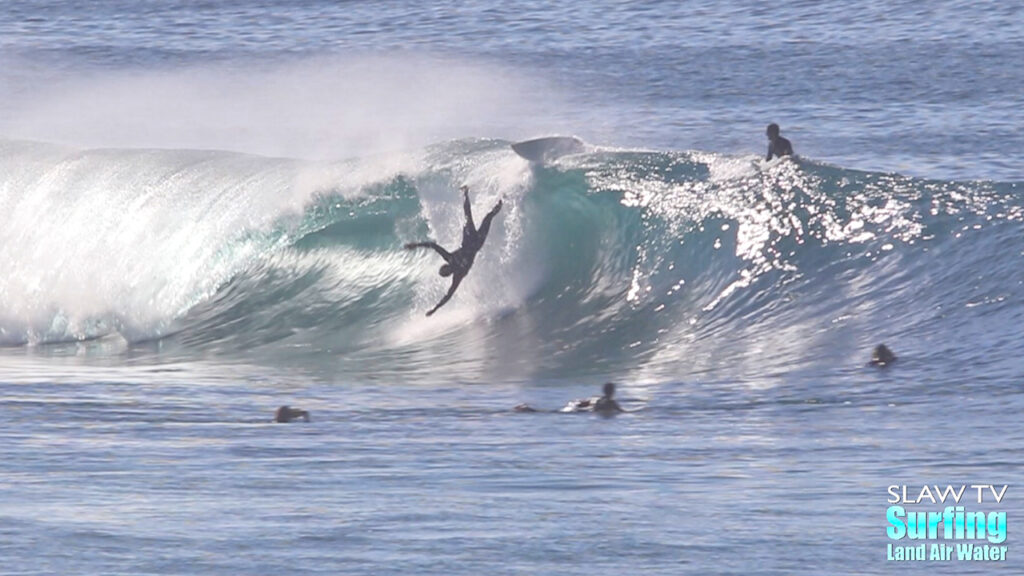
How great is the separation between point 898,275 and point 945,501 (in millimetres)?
6925

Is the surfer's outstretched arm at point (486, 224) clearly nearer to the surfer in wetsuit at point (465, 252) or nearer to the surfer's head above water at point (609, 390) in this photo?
the surfer in wetsuit at point (465, 252)

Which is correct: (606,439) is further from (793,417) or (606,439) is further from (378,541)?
(378,541)

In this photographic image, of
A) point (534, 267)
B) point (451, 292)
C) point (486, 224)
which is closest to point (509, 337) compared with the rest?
point (451, 292)

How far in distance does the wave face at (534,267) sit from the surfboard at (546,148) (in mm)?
170

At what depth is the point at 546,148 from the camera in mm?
20844

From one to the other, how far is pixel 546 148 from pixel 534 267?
6.72ft

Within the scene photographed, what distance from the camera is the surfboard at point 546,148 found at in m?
20.5

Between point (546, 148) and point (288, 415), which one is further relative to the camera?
point (546, 148)

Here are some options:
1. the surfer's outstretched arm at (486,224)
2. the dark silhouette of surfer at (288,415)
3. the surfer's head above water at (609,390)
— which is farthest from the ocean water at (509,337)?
the surfer's outstretched arm at (486,224)

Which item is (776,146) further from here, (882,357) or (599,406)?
(599,406)

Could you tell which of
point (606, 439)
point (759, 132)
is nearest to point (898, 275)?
point (606, 439)

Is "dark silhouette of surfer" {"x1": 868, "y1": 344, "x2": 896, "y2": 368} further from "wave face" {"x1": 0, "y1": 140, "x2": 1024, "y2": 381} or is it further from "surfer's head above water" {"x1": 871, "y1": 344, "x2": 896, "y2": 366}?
"wave face" {"x1": 0, "y1": 140, "x2": 1024, "y2": 381}

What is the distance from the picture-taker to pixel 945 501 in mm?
11297

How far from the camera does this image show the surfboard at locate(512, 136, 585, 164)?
2050 cm
